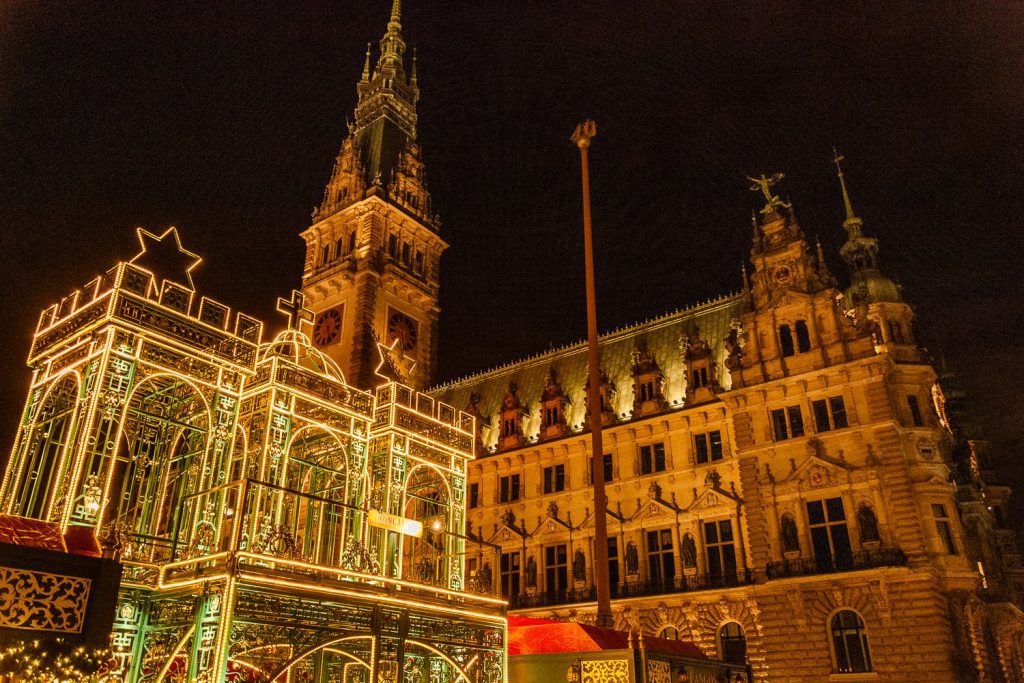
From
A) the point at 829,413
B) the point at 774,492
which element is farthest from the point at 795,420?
the point at 774,492

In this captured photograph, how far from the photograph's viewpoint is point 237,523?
37.7ft

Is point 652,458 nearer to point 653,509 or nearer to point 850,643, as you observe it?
point 653,509

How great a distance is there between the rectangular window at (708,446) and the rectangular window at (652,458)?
2121 millimetres

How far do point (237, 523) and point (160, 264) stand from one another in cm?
620

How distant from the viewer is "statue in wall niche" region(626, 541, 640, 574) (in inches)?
1606

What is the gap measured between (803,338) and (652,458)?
1081 cm

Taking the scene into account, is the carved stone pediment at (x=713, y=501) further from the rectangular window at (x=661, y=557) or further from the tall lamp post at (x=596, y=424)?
the tall lamp post at (x=596, y=424)

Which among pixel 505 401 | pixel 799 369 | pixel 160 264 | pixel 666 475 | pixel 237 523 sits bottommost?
pixel 237 523

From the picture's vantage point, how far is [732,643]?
3625cm

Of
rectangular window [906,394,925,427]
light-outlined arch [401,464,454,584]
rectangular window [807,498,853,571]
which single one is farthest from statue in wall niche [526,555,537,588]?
light-outlined arch [401,464,454,584]

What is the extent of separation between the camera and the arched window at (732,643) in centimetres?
3569

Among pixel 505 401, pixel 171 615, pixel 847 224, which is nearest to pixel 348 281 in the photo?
pixel 505 401

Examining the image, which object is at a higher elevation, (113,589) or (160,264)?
(160,264)

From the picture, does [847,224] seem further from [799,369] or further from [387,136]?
[387,136]
